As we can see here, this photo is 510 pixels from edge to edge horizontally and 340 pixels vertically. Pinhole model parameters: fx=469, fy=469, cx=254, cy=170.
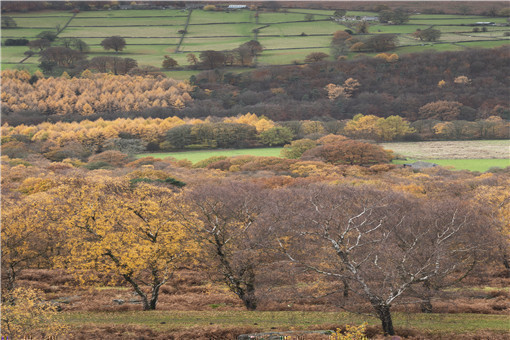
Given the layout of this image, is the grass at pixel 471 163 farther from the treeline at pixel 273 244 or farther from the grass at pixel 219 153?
the treeline at pixel 273 244

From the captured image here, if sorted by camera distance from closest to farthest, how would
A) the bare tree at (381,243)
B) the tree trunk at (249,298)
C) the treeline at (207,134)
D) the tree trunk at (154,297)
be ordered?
the bare tree at (381,243) < the tree trunk at (249,298) < the tree trunk at (154,297) < the treeline at (207,134)

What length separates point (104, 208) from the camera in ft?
130

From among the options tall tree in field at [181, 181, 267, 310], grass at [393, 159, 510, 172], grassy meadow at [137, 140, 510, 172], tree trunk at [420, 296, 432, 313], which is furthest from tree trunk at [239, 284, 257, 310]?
grass at [393, 159, 510, 172]

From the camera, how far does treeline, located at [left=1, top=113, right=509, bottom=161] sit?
152 m

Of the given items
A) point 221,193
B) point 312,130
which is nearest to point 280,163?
point 312,130

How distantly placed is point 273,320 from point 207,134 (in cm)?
12572

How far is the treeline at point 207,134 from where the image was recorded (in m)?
152

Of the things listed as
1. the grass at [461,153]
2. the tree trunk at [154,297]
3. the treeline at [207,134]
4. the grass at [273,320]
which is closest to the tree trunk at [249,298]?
the grass at [273,320]

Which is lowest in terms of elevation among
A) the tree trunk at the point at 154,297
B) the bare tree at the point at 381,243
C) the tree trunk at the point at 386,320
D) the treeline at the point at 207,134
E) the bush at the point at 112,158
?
the bush at the point at 112,158

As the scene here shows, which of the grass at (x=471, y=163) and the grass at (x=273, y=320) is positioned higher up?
the grass at (x=273, y=320)

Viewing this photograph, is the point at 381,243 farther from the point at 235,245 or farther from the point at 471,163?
the point at 471,163

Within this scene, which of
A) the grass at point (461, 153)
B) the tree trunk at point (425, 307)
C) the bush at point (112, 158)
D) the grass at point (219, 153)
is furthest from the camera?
the grass at point (219, 153)

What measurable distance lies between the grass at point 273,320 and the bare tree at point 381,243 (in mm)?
2810

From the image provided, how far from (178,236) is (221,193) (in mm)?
16262
